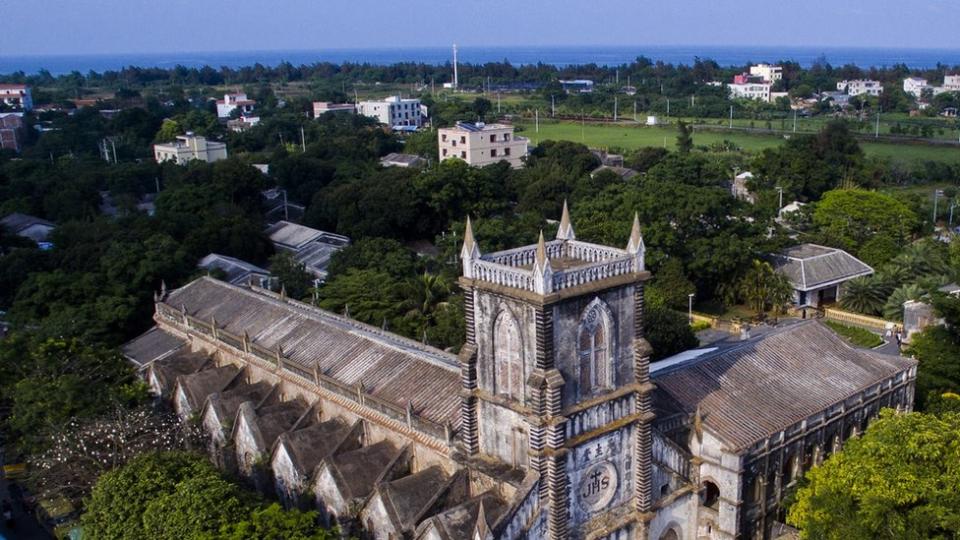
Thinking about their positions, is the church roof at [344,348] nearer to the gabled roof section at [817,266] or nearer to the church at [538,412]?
the church at [538,412]

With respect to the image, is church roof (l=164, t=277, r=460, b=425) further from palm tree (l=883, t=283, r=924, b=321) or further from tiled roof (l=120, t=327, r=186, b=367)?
palm tree (l=883, t=283, r=924, b=321)

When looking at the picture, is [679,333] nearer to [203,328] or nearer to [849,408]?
[849,408]

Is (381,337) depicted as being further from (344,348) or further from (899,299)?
(899,299)

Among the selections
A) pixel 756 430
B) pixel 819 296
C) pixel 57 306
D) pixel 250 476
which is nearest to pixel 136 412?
pixel 250 476

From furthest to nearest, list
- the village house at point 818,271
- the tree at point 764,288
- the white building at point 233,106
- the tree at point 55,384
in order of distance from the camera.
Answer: the white building at point 233,106
the village house at point 818,271
the tree at point 764,288
the tree at point 55,384

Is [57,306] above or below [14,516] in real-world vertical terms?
above

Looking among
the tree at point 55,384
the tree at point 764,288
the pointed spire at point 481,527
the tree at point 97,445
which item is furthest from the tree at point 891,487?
the tree at point 764,288

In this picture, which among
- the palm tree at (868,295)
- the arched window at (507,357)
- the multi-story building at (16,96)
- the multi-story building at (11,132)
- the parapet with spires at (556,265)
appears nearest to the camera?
the parapet with spires at (556,265)
